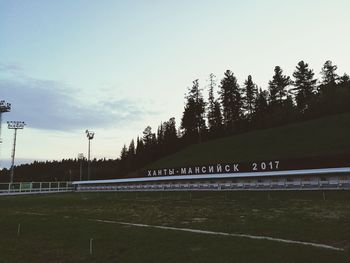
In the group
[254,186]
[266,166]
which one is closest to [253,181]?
[254,186]

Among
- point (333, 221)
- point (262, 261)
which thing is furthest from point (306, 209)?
point (262, 261)

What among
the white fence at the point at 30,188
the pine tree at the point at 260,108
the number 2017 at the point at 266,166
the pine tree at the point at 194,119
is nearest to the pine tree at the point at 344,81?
the pine tree at the point at 260,108

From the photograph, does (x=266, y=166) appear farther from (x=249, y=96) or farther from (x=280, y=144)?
(x=249, y=96)

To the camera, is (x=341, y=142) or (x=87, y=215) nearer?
(x=87, y=215)

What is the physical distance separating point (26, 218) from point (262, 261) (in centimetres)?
2494

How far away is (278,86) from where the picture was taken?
12731 centimetres

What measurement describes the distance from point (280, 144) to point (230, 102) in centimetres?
4421

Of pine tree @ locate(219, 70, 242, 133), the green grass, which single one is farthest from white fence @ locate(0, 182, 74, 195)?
pine tree @ locate(219, 70, 242, 133)

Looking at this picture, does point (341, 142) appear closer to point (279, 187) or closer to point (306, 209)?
point (279, 187)

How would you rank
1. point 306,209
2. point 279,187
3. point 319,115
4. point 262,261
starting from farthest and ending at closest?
point 319,115 < point 279,187 < point 306,209 < point 262,261

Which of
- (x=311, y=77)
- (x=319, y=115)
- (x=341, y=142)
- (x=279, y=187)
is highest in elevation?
(x=311, y=77)

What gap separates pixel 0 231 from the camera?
26000 mm

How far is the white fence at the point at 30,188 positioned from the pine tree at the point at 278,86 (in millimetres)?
79085

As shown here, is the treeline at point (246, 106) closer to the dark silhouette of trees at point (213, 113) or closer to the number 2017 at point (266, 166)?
the dark silhouette of trees at point (213, 113)
